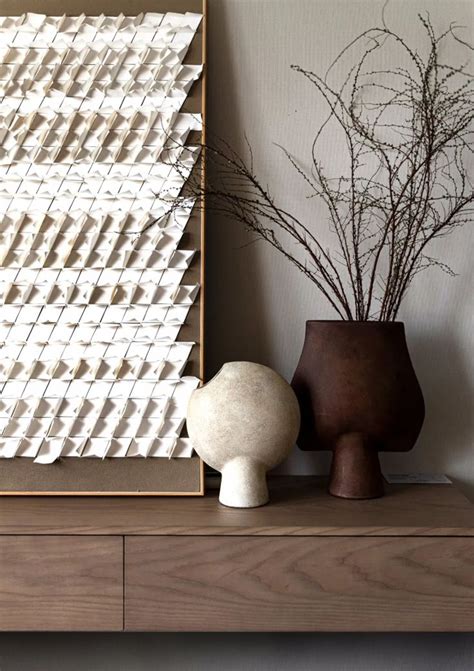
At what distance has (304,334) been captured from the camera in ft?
4.77

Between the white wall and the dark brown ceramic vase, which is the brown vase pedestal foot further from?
the white wall

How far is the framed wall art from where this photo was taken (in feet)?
4.33

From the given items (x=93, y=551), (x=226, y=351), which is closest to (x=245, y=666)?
(x=93, y=551)

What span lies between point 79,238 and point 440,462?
0.85 m

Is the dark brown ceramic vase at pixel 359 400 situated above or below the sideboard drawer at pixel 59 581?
above

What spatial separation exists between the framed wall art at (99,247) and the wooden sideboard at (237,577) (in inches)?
7.6

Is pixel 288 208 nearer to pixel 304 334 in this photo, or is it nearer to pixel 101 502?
pixel 304 334

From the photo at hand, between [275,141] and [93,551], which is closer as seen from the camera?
[93,551]

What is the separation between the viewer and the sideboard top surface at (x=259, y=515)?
1120 mm

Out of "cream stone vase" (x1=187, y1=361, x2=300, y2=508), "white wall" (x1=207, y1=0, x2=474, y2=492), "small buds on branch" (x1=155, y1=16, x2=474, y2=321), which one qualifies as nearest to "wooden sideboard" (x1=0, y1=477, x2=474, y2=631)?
"cream stone vase" (x1=187, y1=361, x2=300, y2=508)

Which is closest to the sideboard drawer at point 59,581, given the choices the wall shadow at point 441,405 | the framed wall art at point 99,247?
the framed wall art at point 99,247

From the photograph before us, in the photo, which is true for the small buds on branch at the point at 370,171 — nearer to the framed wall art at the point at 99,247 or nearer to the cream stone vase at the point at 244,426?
the framed wall art at the point at 99,247

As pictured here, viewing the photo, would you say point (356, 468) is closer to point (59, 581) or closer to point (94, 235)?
point (59, 581)

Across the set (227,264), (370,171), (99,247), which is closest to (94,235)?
(99,247)
